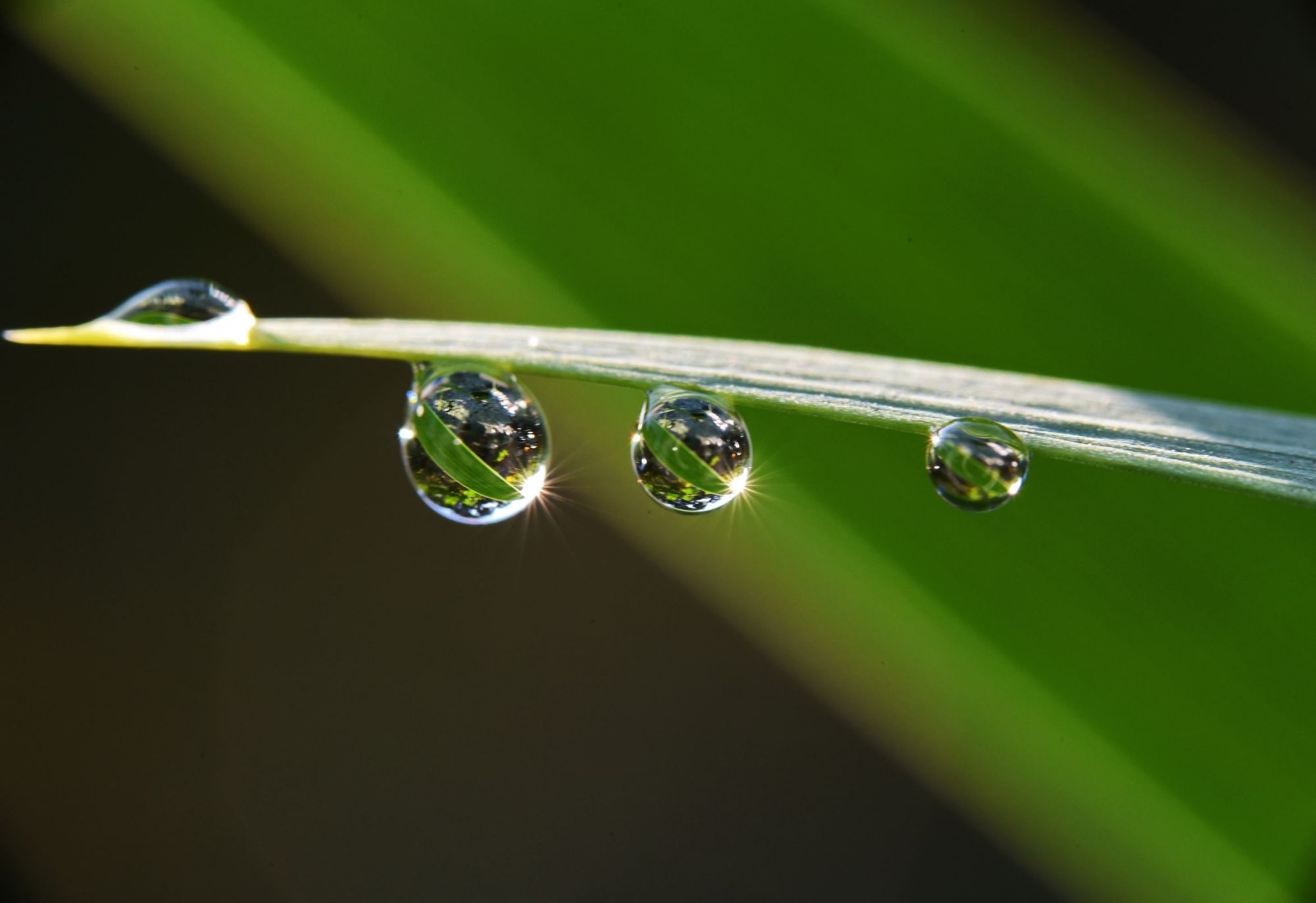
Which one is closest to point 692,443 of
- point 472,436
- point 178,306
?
point 472,436

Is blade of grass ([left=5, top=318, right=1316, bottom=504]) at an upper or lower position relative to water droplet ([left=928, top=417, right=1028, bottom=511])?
lower

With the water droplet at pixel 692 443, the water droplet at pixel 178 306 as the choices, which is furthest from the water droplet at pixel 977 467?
the water droplet at pixel 178 306

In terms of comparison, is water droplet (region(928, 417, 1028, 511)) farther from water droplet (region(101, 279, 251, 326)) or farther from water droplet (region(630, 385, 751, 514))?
water droplet (region(101, 279, 251, 326))

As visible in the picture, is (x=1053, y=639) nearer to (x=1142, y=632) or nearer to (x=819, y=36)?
(x=1142, y=632)

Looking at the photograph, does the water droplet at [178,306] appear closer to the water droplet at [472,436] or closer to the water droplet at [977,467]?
the water droplet at [472,436]

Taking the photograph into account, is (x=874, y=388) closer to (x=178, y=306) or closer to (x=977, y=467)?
(x=977, y=467)

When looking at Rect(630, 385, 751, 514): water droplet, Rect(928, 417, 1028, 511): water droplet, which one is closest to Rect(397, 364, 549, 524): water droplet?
Rect(630, 385, 751, 514): water droplet

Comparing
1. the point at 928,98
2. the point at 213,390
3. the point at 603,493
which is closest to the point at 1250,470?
the point at 928,98
